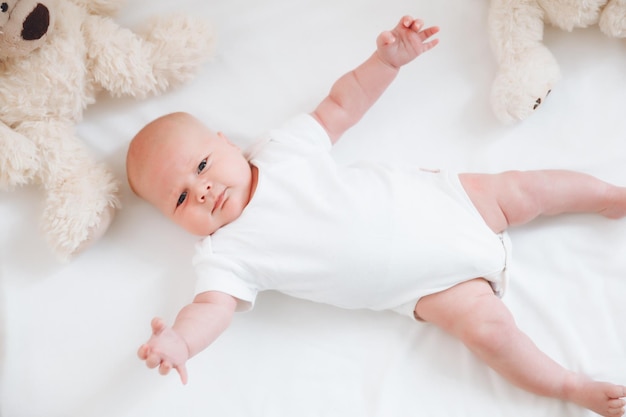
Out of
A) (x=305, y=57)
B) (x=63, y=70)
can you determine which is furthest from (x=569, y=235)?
(x=63, y=70)

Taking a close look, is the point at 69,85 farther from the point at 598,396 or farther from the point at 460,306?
the point at 598,396

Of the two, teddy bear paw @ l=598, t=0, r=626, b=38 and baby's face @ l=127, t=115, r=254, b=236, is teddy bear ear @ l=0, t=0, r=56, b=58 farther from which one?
teddy bear paw @ l=598, t=0, r=626, b=38

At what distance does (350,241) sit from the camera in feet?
3.73

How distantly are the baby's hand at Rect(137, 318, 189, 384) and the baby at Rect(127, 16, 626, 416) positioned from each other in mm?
85

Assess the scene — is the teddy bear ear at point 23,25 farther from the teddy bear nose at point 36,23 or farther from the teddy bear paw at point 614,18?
the teddy bear paw at point 614,18

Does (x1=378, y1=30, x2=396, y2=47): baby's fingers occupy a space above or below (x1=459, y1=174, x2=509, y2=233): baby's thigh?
above

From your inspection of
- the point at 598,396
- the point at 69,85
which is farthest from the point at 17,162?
the point at 598,396

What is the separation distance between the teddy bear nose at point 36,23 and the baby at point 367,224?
0.82 feet

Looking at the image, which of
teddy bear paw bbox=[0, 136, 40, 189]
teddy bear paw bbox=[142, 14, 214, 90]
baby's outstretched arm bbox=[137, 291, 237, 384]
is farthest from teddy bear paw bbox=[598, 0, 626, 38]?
teddy bear paw bbox=[0, 136, 40, 189]

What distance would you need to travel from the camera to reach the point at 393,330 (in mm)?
1217

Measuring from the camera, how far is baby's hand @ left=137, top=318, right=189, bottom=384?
925 millimetres

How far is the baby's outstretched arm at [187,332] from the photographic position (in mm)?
937

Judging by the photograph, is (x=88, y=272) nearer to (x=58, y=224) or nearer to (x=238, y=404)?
(x=58, y=224)

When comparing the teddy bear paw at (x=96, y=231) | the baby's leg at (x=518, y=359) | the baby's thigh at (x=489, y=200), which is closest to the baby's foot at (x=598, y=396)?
the baby's leg at (x=518, y=359)
